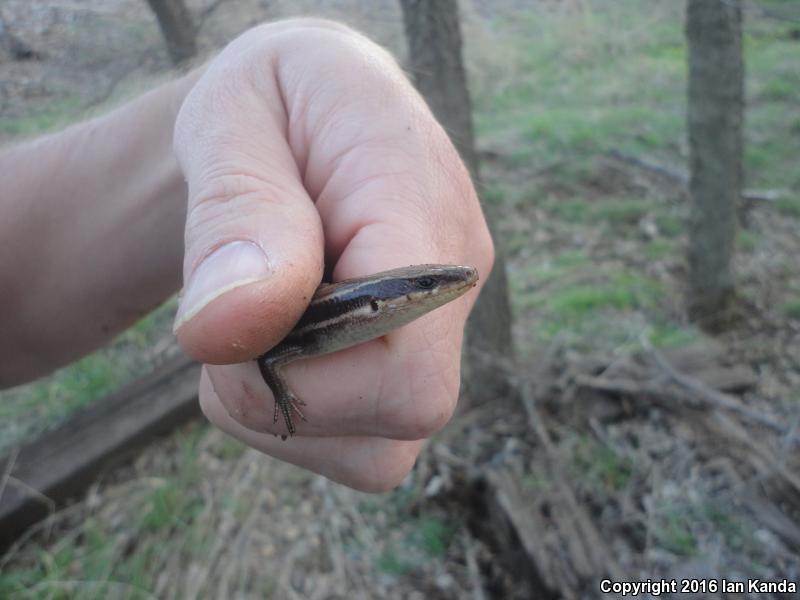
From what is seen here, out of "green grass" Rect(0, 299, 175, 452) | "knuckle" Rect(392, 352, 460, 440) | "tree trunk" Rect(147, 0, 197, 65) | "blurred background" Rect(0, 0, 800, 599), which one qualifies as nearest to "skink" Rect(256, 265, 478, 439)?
"knuckle" Rect(392, 352, 460, 440)

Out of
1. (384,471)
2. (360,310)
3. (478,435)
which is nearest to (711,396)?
(478,435)

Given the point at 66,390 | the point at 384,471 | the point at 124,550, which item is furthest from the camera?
the point at 66,390

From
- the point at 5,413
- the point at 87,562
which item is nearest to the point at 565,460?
the point at 87,562

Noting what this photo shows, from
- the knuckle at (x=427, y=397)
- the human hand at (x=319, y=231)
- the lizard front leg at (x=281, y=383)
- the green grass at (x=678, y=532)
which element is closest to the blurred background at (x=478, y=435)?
the green grass at (x=678, y=532)

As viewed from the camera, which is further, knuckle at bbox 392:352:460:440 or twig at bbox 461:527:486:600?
twig at bbox 461:527:486:600

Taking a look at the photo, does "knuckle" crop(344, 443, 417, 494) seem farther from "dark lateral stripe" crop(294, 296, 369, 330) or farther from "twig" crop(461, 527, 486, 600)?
"twig" crop(461, 527, 486, 600)

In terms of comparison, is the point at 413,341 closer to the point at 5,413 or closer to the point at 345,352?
the point at 345,352

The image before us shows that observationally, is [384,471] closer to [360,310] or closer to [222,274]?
[360,310]
